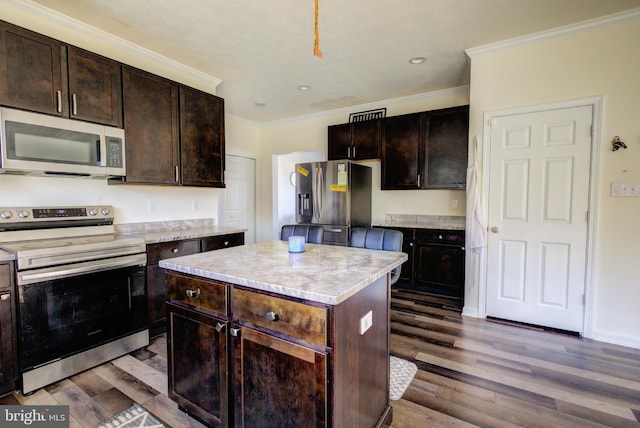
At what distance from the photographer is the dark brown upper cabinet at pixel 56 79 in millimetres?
1965

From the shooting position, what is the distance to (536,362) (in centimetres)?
226

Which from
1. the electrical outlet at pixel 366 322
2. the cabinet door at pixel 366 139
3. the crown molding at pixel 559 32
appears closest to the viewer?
the electrical outlet at pixel 366 322

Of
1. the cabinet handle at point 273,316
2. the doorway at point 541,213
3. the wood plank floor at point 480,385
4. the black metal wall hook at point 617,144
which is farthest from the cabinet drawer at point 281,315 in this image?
the black metal wall hook at point 617,144

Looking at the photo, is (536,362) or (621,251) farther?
(621,251)

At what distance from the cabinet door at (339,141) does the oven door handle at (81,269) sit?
3.00 meters

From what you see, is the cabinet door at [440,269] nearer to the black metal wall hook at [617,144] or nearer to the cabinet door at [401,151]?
the cabinet door at [401,151]

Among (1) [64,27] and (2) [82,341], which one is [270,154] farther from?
(2) [82,341]

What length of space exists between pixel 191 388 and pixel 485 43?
3635 mm

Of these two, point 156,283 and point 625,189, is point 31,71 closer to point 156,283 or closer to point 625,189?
point 156,283

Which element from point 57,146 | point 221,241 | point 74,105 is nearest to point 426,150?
point 221,241

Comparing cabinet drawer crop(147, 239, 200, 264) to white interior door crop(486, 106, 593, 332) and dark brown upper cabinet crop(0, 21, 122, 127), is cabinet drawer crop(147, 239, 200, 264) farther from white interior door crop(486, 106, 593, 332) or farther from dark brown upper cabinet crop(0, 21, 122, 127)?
white interior door crop(486, 106, 593, 332)

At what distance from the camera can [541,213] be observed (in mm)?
2828

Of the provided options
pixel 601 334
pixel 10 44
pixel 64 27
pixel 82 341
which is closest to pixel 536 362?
pixel 601 334

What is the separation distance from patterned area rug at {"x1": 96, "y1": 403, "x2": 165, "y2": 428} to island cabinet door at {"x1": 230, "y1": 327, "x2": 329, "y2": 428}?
636 mm
